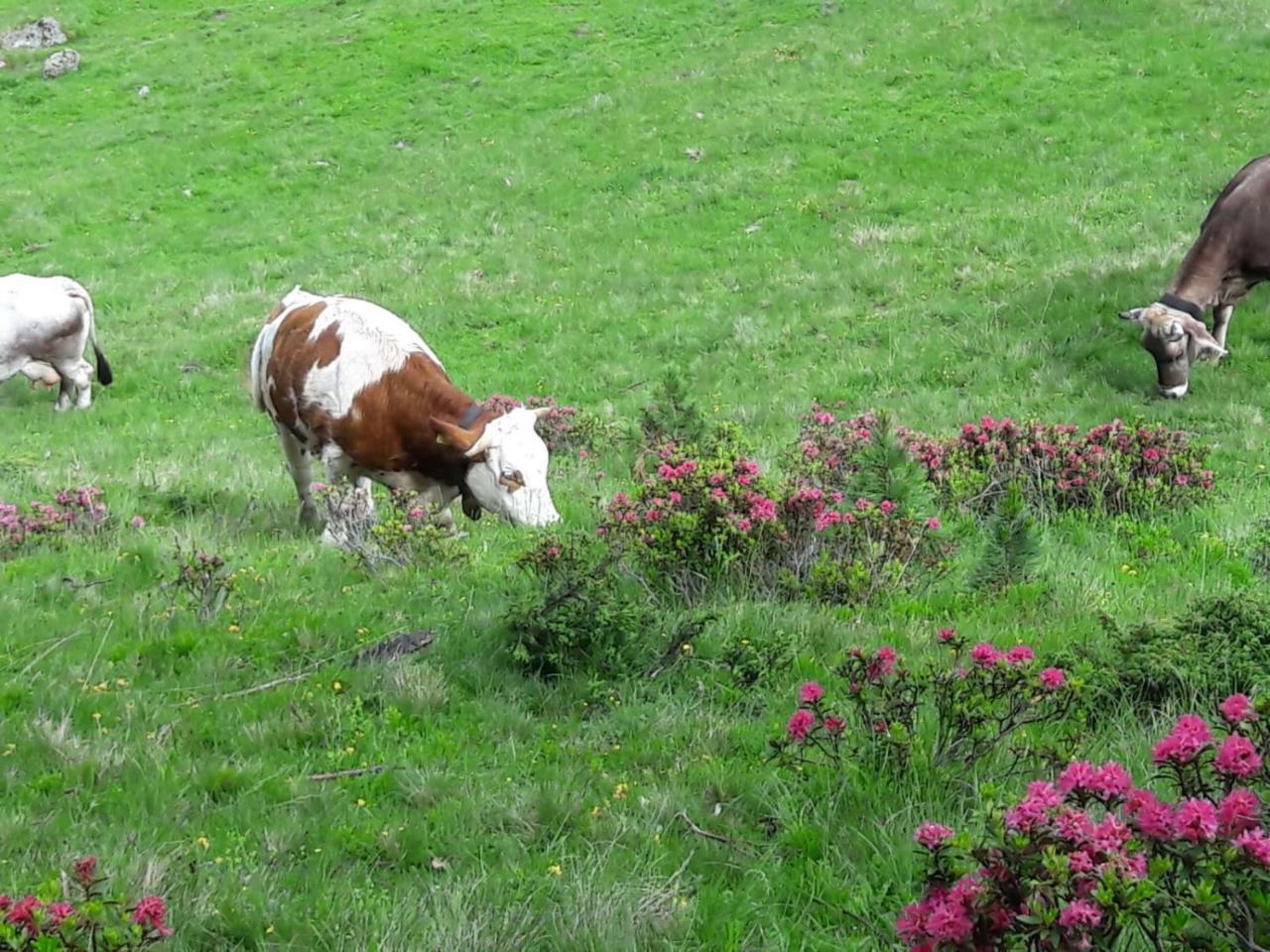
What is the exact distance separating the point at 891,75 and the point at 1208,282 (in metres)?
15.1

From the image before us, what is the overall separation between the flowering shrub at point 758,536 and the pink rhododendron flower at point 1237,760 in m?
3.59

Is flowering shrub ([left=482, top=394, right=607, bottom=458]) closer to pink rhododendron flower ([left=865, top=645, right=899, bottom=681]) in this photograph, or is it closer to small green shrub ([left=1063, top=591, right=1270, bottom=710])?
small green shrub ([left=1063, top=591, right=1270, bottom=710])

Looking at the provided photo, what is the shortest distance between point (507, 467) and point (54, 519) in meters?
3.24

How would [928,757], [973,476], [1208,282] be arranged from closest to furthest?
[928,757] < [973,476] < [1208,282]

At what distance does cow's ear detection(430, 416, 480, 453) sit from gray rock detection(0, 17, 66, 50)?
127ft

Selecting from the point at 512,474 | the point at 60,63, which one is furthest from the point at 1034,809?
the point at 60,63

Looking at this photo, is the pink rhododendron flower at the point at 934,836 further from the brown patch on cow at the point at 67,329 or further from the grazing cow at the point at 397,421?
the brown patch on cow at the point at 67,329

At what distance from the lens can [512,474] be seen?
858 cm

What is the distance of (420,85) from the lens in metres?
32.3

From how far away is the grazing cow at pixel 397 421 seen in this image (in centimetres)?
863

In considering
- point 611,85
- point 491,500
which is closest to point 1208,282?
point 491,500

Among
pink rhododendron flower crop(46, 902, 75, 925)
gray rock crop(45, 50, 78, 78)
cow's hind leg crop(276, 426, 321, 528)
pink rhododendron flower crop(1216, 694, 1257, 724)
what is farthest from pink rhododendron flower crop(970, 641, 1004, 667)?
gray rock crop(45, 50, 78, 78)

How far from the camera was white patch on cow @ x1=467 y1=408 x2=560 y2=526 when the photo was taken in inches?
336

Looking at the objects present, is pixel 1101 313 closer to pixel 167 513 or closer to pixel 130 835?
pixel 167 513
